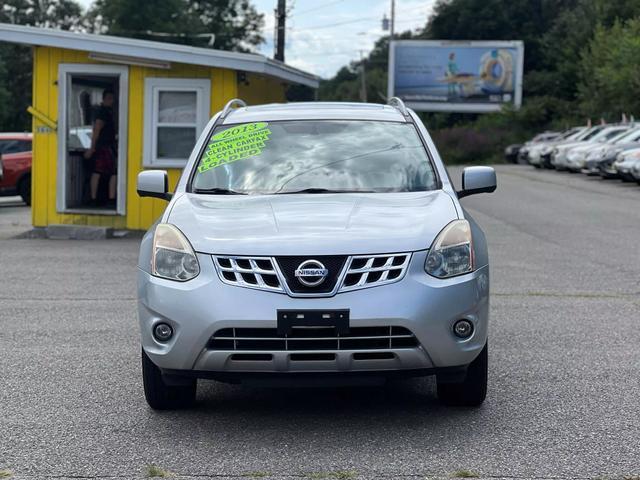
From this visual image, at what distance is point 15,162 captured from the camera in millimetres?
23844

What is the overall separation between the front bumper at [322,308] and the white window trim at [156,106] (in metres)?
10.5

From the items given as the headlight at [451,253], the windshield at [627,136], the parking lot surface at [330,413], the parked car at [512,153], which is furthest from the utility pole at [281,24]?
the headlight at [451,253]

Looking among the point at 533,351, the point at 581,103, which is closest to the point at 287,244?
the point at 533,351

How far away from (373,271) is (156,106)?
11.1 metres

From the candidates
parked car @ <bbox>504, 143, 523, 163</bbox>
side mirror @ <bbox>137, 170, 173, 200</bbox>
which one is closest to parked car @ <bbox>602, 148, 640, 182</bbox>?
parked car @ <bbox>504, 143, 523, 163</bbox>

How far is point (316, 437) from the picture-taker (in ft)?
17.2

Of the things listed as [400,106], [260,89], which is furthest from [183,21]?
[400,106]

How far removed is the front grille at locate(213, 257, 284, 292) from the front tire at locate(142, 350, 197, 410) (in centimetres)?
73

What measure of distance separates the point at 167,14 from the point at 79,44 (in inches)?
2401

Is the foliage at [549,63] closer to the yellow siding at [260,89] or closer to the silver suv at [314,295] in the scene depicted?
the yellow siding at [260,89]

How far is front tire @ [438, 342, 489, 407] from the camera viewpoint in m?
5.57

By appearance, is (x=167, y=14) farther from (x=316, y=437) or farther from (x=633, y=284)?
(x=316, y=437)

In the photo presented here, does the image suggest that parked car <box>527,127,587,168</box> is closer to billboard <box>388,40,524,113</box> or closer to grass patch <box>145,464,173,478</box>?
billboard <box>388,40,524,113</box>

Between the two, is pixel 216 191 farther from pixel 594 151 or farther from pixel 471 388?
pixel 594 151
